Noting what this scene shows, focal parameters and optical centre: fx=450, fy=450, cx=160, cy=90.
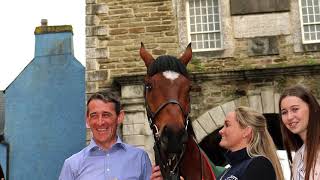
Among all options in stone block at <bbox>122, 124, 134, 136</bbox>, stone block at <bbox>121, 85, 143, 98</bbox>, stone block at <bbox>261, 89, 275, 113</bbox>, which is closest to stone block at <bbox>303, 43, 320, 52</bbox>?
stone block at <bbox>261, 89, 275, 113</bbox>

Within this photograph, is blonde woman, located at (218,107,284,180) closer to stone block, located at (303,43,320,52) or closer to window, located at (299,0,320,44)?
stone block, located at (303,43,320,52)

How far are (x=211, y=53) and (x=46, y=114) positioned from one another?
5.48 metres

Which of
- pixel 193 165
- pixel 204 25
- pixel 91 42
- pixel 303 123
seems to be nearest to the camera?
pixel 303 123

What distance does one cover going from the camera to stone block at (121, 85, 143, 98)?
8.37 metres

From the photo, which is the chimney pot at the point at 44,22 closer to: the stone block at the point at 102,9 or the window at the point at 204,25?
the stone block at the point at 102,9

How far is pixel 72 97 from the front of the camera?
12.1 meters

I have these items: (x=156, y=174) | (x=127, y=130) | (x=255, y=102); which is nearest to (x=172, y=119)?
(x=156, y=174)

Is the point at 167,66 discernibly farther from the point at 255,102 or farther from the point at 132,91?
the point at 255,102

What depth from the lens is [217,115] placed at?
27.5 feet

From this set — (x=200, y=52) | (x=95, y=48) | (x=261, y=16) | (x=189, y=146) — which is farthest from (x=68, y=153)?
(x=189, y=146)

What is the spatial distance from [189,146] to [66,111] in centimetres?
904

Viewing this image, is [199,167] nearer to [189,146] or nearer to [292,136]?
[189,146]

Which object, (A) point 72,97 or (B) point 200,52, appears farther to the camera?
(A) point 72,97

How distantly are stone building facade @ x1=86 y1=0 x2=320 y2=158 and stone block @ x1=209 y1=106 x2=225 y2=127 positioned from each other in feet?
0.06
